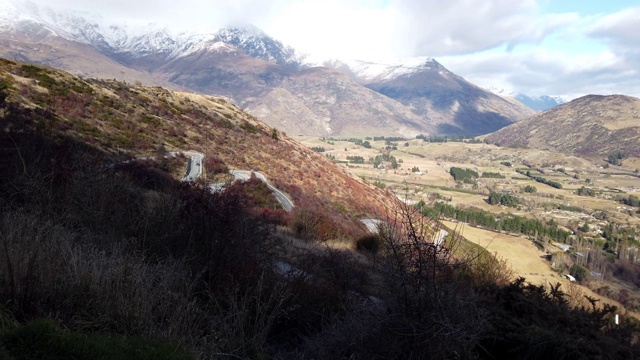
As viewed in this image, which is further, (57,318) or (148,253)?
(148,253)

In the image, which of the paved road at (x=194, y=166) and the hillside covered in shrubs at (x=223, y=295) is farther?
the paved road at (x=194, y=166)

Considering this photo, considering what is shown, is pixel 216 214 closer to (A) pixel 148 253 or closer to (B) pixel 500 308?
(A) pixel 148 253

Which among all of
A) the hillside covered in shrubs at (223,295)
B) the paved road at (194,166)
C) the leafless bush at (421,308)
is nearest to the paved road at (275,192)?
the paved road at (194,166)

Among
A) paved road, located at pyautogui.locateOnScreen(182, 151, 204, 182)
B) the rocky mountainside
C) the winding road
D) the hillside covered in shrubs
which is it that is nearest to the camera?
the hillside covered in shrubs

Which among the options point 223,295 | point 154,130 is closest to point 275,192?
point 154,130

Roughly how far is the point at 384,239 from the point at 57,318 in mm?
3686

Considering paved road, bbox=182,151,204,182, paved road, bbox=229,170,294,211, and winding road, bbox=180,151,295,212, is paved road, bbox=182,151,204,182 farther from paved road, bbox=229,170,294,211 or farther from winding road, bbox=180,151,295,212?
paved road, bbox=229,170,294,211

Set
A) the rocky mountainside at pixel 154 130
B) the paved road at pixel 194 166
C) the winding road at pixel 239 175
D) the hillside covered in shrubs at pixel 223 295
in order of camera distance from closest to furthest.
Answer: the hillside covered in shrubs at pixel 223 295, the rocky mountainside at pixel 154 130, the paved road at pixel 194 166, the winding road at pixel 239 175

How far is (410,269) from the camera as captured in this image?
479cm

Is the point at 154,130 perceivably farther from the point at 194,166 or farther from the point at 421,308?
the point at 421,308

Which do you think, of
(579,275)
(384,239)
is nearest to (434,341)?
(384,239)

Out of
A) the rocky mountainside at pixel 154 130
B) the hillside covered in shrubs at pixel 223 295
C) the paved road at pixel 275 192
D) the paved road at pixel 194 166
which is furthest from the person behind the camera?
the paved road at pixel 275 192

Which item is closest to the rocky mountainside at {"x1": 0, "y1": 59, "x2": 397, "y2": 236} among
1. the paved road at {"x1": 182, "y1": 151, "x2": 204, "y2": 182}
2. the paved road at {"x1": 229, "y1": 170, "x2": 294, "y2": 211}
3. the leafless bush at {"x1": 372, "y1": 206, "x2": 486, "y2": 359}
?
the paved road at {"x1": 229, "y1": 170, "x2": 294, "y2": 211}

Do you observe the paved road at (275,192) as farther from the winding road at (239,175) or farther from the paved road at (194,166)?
the paved road at (194,166)
